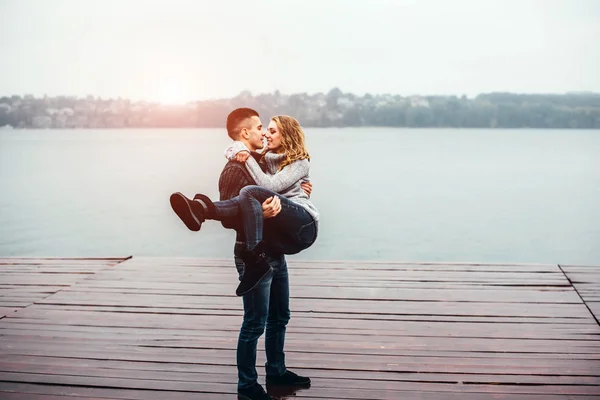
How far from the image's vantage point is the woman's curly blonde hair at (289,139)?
7.63ft

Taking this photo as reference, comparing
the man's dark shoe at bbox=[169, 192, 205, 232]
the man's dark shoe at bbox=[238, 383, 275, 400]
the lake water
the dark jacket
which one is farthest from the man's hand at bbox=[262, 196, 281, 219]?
the lake water

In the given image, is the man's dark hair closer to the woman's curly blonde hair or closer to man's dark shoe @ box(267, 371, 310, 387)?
the woman's curly blonde hair

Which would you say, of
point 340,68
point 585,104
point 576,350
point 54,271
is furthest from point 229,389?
point 340,68

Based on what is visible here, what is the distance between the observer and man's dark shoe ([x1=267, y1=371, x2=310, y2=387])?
2619 millimetres

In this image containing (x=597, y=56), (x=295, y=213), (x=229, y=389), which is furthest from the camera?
(x=597, y=56)

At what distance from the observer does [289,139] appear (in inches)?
92.0

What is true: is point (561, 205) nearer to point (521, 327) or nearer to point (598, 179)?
point (598, 179)

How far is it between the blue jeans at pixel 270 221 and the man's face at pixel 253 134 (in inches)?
7.9

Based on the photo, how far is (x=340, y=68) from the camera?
179ft

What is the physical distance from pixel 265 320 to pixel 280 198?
1.55 ft

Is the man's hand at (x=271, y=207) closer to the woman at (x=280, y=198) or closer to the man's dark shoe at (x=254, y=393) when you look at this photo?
the woman at (x=280, y=198)

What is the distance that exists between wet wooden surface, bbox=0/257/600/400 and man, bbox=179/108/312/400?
0.19 m

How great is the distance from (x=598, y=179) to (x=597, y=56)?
1866 inches

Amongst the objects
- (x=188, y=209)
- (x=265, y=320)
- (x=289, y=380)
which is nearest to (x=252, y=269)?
(x=265, y=320)
